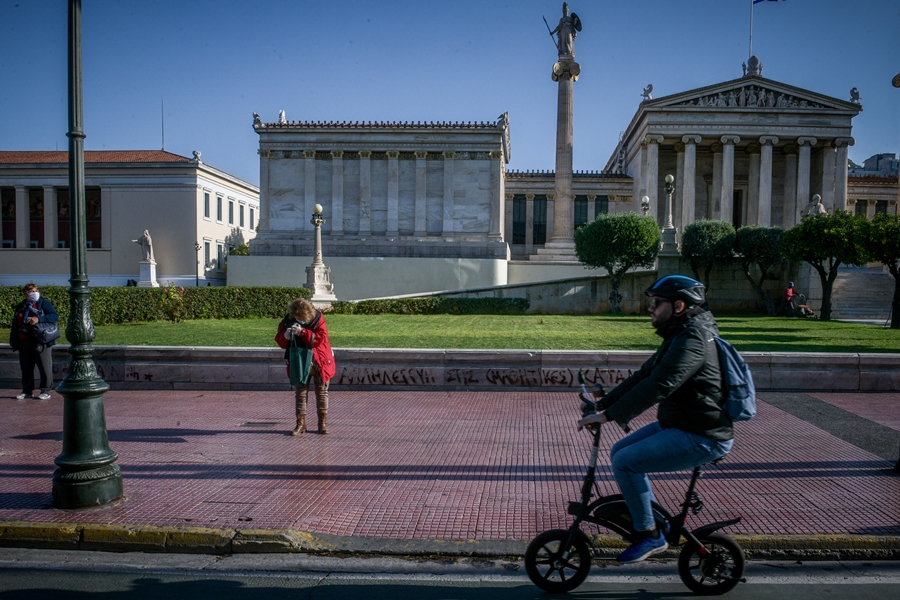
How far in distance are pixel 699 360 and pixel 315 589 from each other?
2992 millimetres

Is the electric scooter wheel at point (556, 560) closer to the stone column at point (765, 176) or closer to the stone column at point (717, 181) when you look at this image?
the stone column at point (765, 176)

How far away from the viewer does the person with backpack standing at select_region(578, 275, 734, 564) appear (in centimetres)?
406

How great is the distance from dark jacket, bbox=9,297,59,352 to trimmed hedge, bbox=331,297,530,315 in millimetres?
19253

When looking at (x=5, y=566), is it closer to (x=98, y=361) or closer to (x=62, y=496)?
(x=62, y=496)

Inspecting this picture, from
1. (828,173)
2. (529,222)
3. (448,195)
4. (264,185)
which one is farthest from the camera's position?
(529,222)

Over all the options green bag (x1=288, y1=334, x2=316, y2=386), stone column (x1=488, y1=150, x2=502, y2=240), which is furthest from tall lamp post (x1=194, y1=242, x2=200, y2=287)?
green bag (x1=288, y1=334, x2=316, y2=386)

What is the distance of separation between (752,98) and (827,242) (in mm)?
24316

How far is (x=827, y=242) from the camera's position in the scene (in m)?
25.7

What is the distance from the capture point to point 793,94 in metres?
45.8

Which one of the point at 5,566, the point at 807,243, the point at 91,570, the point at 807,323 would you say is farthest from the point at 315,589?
the point at 807,243

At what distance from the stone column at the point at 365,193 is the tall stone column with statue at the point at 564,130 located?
10869 millimetres

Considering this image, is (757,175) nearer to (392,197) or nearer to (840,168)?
(840,168)

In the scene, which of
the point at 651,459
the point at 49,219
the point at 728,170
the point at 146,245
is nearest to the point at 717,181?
the point at 728,170

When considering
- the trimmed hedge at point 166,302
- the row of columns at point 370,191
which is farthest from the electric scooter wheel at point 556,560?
the row of columns at point 370,191
